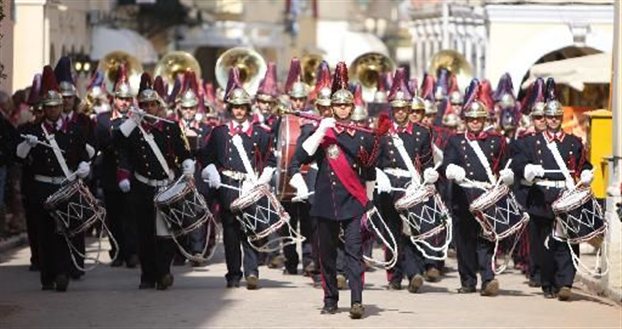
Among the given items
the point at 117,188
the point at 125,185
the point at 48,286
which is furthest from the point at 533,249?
the point at 117,188

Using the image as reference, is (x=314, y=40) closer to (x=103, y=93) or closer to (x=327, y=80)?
(x=103, y=93)

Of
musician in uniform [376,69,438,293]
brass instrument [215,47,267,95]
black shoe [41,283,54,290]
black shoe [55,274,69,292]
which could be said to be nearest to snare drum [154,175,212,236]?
black shoe [55,274,69,292]

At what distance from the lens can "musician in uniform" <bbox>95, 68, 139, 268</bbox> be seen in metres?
24.3

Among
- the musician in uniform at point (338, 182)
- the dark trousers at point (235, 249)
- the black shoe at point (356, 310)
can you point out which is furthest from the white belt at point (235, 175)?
the black shoe at point (356, 310)

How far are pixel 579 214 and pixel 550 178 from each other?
0.57 metres

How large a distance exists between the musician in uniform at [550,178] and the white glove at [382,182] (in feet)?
4.07

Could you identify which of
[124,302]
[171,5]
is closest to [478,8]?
[171,5]

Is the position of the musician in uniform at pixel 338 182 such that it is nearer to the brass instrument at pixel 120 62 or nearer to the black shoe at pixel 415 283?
the black shoe at pixel 415 283

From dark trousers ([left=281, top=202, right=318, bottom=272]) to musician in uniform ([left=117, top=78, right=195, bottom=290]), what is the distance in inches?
76.6

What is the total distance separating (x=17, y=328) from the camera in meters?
18.0

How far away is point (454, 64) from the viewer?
40.6 m

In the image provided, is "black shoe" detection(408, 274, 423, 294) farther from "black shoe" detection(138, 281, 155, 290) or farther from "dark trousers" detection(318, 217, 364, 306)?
"black shoe" detection(138, 281, 155, 290)

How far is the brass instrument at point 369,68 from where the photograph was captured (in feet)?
128

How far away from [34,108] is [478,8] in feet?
93.2
